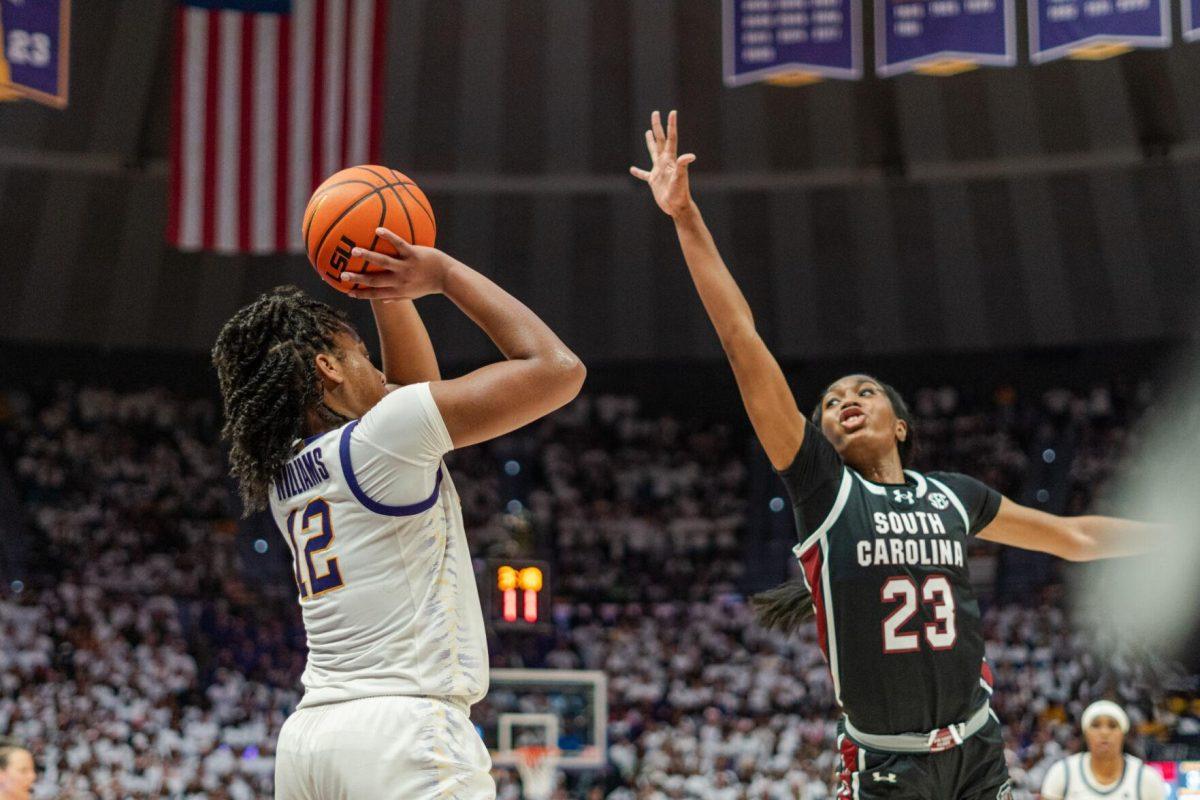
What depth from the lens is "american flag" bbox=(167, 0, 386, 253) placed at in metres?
13.6

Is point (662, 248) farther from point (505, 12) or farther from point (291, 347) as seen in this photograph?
point (291, 347)

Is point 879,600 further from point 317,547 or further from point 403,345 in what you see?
point 317,547

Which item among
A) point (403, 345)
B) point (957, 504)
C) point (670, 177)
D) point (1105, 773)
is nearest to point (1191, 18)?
point (1105, 773)

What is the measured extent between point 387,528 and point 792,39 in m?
9.20

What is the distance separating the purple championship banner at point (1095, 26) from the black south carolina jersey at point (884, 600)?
7.35m

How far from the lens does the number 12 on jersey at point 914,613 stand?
4.29 meters

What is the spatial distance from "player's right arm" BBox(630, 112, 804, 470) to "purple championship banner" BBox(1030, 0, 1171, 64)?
24.7 feet

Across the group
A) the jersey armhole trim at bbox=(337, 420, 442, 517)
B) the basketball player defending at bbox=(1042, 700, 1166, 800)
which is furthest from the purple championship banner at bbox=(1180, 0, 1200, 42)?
the jersey armhole trim at bbox=(337, 420, 442, 517)

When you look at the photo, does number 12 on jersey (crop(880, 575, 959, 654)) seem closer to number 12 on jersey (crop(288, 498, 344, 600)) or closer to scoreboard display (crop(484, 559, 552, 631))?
number 12 on jersey (crop(288, 498, 344, 600))

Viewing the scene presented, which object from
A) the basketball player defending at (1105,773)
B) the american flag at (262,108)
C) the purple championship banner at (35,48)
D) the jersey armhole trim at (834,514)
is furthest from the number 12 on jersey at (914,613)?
the american flag at (262,108)

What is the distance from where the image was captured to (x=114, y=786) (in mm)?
15891

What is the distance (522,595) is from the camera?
1307 cm

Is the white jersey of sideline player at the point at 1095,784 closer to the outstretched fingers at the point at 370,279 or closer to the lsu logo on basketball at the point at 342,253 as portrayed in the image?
the lsu logo on basketball at the point at 342,253

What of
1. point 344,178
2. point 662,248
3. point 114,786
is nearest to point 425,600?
point 344,178
